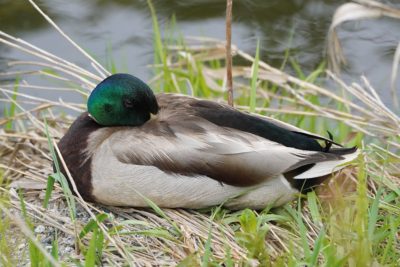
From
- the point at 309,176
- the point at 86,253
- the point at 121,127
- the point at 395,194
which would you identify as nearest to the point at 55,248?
the point at 86,253

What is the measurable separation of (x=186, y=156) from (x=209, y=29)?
12.7 ft

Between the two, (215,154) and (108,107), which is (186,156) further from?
(108,107)

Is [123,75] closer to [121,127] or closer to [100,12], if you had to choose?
[121,127]

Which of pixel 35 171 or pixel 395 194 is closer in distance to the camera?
pixel 395 194

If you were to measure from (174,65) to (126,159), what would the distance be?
224 cm

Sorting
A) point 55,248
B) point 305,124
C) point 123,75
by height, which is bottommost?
point 305,124

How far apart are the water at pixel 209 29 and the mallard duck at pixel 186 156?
2844 millimetres

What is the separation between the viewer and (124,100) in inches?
174

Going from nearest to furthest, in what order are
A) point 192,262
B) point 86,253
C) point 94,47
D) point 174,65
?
point 192,262 < point 86,253 < point 174,65 < point 94,47

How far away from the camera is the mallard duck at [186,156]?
418 cm

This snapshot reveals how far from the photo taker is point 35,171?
4.80 metres

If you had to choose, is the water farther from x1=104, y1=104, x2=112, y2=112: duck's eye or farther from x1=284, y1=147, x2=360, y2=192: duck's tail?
x1=284, y1=147, x2=360, y2=192: duck's tail

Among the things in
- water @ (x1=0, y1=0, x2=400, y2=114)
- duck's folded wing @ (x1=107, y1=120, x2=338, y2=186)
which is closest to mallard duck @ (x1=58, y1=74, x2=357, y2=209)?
duck's folded wing @ (x1=107, y1=120, x2=338, y2=186)

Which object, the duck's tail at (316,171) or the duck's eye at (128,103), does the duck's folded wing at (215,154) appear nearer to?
the duck's tail at (316,171)
